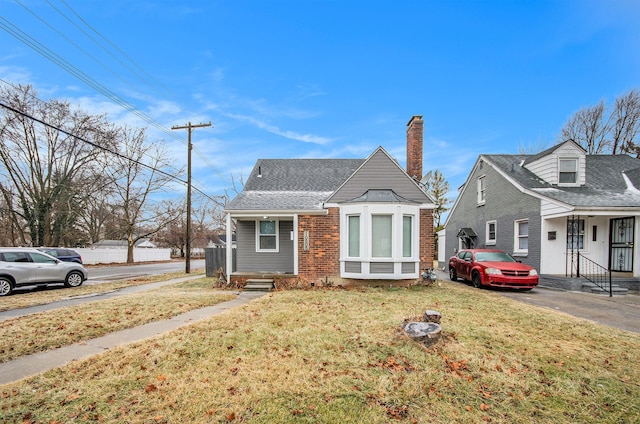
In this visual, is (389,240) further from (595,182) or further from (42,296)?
(42,296)

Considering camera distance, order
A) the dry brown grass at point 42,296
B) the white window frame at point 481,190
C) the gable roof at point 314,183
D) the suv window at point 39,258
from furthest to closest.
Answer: the white window frame at point 481,190 → the gable roof at point 314,183 → the suv window at point 39,258 → the dry brown grass at point 42,296

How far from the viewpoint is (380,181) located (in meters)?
11.8

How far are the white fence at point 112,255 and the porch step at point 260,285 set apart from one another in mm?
22848

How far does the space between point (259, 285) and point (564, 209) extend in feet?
38.9

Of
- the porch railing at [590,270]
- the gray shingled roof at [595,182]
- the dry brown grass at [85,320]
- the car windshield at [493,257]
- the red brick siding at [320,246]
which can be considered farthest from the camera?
the car windshield at [493,257]

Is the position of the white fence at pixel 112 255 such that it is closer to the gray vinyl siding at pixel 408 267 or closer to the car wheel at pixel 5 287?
the car wheel at pixel 5 287

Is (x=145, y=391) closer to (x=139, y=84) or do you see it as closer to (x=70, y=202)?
(x=139, y=84)

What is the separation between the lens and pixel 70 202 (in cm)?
2355

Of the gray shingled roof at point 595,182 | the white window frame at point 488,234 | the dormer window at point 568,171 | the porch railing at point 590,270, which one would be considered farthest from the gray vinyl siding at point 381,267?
the dormer window at point 568,171

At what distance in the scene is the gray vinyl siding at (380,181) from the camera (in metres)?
11.7

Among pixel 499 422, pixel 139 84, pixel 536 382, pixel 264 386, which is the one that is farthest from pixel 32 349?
pixel 139 84

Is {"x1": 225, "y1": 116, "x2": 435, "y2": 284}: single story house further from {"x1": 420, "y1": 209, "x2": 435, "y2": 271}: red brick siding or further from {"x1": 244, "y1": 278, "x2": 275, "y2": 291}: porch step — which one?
{"x1": 244, "y1": 278, "x2": 275, "y2": 291}: porch step

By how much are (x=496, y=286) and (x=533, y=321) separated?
17.9 ft

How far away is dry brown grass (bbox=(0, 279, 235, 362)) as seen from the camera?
16.6 ft
